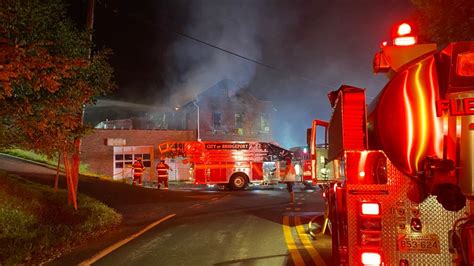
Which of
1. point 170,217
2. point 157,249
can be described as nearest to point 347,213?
point 157,249

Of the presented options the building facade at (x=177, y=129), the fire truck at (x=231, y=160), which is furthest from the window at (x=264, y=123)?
the fire truck at (x=231, y=160)

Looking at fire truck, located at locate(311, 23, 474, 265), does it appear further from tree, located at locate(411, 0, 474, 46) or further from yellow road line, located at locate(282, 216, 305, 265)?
tree, located at locate(411, 0, 474, 46)

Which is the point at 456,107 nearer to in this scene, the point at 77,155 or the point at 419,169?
the point at 419,169

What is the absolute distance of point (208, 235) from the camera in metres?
9.69

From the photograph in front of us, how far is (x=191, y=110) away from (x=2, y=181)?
2905 centimetres

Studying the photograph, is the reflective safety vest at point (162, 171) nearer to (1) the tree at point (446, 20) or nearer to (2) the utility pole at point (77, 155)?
(2) the utility pole at point (77, 155)

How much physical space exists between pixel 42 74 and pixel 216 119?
1317 inches

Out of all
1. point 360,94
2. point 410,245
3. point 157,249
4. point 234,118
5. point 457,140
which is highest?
point 234,118

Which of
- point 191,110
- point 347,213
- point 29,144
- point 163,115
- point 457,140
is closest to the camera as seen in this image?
point 457,140

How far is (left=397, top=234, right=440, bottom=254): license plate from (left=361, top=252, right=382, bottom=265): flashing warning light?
0.19m

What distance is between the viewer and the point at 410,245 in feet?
13.0

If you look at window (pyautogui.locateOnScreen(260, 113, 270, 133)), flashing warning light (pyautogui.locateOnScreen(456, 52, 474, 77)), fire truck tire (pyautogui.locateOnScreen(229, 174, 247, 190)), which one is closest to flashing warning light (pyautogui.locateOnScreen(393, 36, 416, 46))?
flashing warning light (pyautogui.locateOnScreen(456, 52, 474, 77))

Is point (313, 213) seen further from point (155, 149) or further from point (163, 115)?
point (163, 115)

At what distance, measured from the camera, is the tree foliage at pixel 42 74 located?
6.71 metres
